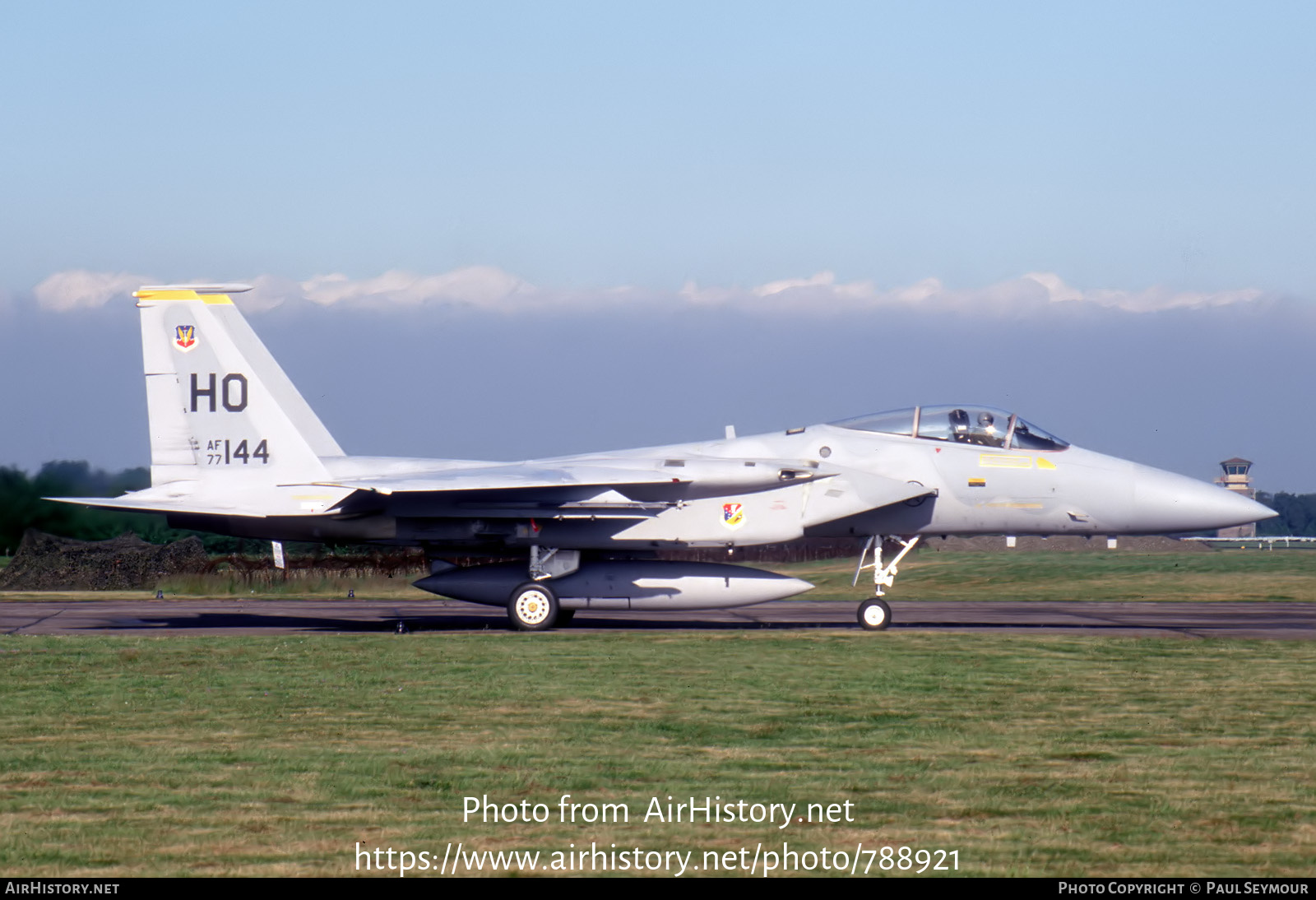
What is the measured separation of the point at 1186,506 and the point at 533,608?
893cm

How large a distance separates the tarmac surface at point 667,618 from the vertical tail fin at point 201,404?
2.29m

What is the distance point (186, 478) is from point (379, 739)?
1112 centimetres

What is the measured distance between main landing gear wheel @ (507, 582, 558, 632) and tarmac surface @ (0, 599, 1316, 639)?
57 cm

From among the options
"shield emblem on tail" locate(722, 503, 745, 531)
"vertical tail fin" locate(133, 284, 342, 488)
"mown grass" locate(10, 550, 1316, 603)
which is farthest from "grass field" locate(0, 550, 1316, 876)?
"mown grass" locate(10, 550, 1316, 603)

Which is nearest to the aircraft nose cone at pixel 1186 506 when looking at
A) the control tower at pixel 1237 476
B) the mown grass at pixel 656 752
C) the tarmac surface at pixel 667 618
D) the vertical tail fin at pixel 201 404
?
the tarmac surface at pixel 667 618

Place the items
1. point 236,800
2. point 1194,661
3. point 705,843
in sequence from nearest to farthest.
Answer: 1. point 705,843
2. point 236,800
3. point 1194,661

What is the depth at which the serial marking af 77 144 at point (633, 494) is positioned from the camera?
56.6 feet

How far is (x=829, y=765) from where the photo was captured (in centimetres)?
712

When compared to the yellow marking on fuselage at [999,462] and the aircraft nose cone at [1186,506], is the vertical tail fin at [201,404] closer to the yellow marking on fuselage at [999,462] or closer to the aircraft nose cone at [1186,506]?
the yellow marking on fuselage at [999,462]

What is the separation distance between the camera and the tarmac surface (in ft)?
57.0

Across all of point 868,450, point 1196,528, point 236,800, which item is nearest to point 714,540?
point 868,450

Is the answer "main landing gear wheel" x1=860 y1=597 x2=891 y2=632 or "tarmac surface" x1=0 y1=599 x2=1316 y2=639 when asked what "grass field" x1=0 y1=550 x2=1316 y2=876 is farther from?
"tarmac surface" x1=0 y1=599 x2=1316 y2=639

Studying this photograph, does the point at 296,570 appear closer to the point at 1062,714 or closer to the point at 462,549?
the point at 462,549

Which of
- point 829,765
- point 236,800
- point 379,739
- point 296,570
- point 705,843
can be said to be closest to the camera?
point 705,843
